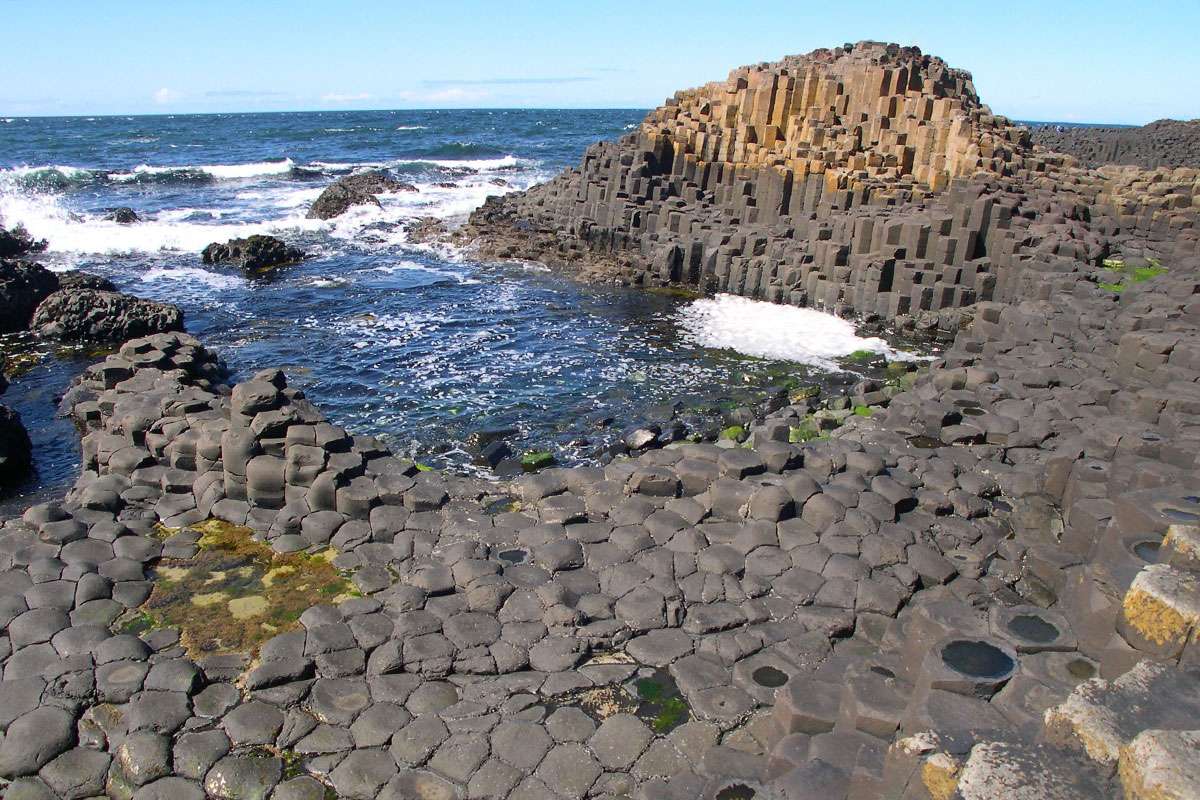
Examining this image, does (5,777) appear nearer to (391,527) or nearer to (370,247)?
(391,527)

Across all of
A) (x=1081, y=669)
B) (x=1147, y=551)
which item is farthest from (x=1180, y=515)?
(x=1081, y=669)

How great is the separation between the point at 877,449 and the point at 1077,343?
17.5 ft

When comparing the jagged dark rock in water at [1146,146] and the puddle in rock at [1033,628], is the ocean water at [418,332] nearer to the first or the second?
the puddle in rock at [1033,628]

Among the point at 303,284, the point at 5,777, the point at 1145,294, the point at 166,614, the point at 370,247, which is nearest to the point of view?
the point at 5,777

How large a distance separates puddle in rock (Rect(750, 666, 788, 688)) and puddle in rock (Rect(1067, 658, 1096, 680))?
1.91 m

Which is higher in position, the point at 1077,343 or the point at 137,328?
the point at 1077,343

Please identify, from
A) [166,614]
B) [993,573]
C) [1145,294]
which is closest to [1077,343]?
[1145,294]

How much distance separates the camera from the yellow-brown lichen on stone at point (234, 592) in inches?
265

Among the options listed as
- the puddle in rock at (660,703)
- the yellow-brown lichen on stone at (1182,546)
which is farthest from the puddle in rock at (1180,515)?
the puddle in rock at (660,703)

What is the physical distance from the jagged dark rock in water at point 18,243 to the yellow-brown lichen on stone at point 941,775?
30719 mm

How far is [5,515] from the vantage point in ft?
33.0

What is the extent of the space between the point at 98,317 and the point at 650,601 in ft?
51.8

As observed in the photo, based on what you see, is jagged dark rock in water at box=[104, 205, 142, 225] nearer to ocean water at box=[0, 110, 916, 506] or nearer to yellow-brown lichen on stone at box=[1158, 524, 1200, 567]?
ocean water at box=[0, 110, 916, 506]

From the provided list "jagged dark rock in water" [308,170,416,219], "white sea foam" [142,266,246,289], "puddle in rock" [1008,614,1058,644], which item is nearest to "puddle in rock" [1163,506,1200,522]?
"puddle in rock" [1008,614,1058,644]
